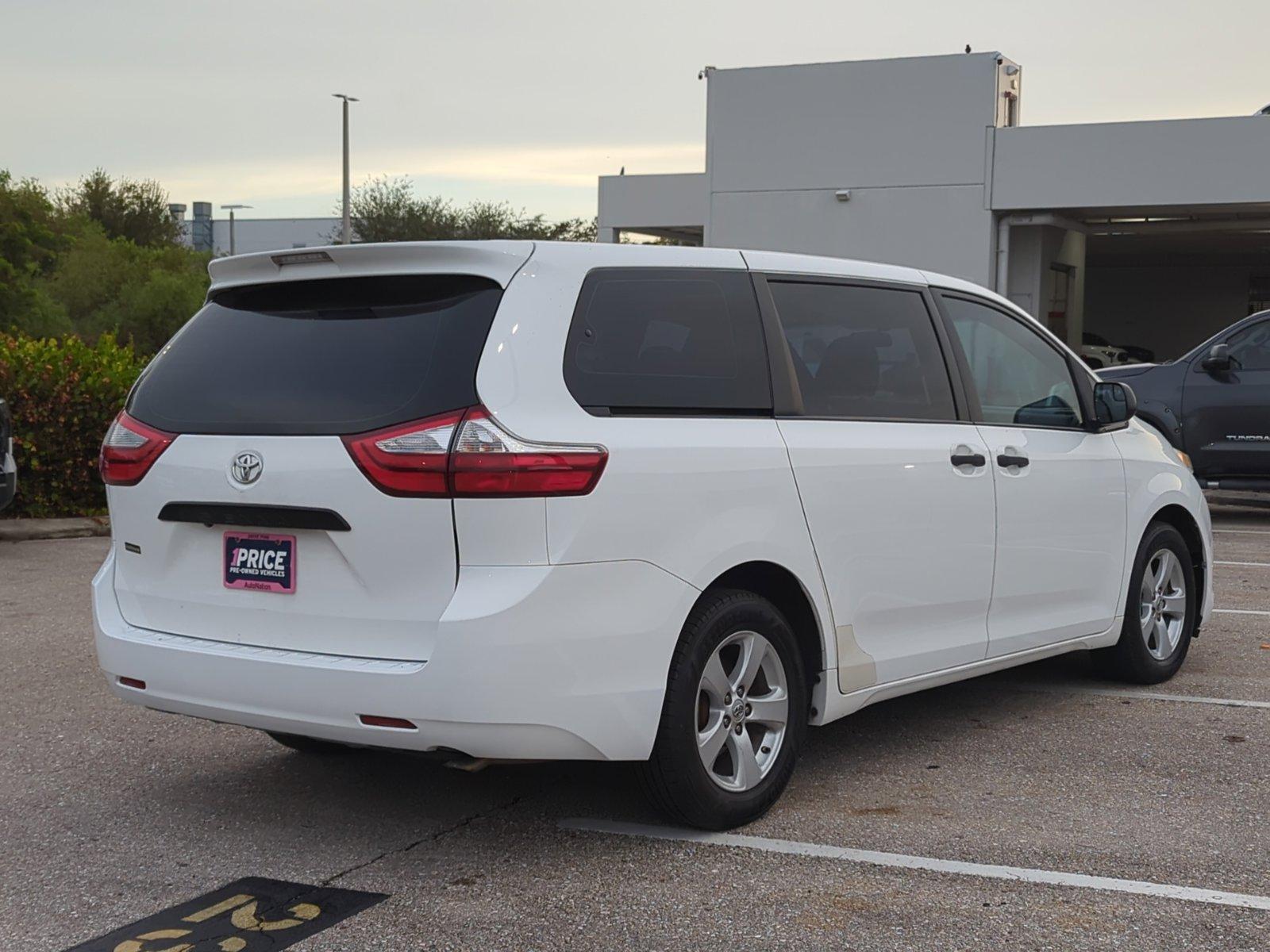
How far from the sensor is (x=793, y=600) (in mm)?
5059

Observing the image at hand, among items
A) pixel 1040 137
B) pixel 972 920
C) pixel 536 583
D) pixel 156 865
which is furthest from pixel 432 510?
pixel 1040 137

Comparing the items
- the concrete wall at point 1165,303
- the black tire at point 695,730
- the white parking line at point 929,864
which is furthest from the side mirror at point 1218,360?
the concrete wall at point 1165,303

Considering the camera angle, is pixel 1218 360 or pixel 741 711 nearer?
pixel 741 711

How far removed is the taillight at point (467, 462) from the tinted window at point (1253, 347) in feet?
38.0

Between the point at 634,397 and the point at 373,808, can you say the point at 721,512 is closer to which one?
the point at 634,397

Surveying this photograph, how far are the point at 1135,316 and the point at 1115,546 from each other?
39.0m

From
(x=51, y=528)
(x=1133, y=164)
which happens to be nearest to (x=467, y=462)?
(x=51, y=528)

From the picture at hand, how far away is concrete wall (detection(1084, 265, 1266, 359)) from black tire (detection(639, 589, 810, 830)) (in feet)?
130

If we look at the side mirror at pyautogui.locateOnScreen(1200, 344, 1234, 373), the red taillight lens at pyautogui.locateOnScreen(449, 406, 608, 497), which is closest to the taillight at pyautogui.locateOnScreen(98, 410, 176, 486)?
the red taillight lens at pyautogui.locateOnScreen(449, 406, 608, 497)

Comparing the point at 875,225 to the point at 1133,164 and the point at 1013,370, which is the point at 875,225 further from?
the point at 1013,370

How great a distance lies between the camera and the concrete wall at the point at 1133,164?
983 inches

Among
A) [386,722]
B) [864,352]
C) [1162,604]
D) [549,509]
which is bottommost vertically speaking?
[1162,604]

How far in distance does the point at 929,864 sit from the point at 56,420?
10.7 m

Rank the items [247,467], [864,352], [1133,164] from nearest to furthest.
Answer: [247,467]
[864,352]
[1133,164]
